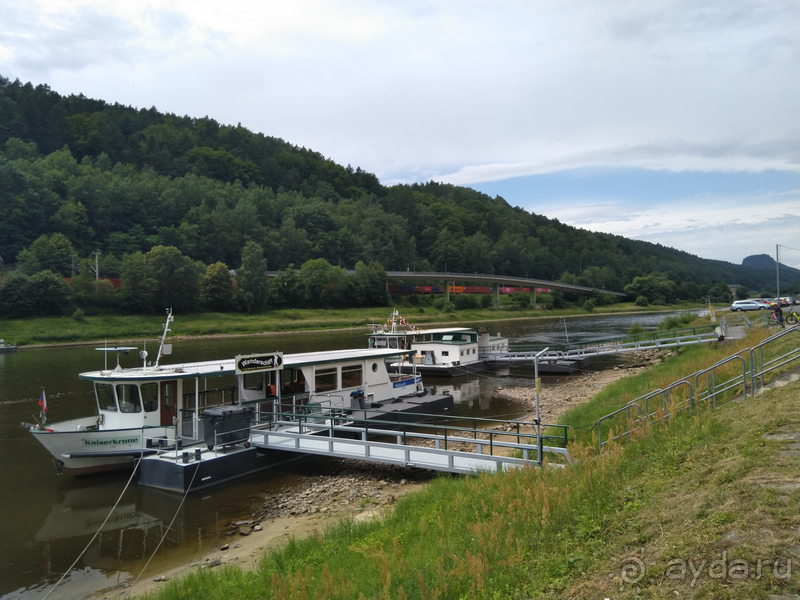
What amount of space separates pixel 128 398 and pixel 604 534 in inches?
646

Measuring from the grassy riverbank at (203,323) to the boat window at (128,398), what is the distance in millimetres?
58225

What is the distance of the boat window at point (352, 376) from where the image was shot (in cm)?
2423

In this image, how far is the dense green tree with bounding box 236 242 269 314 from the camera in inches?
3671

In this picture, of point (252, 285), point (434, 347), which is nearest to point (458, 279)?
point (252, 285)

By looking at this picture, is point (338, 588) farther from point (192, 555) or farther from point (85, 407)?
point (85, 407)

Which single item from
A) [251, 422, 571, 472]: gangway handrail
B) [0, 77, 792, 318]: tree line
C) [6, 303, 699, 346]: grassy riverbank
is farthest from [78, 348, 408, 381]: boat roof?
[0, 77, 792, 318]: tree line

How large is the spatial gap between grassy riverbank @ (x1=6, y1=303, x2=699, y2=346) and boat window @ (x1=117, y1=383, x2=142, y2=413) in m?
58.2

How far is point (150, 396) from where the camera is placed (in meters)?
18.9

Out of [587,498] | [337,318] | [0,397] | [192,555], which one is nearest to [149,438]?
[192,555]

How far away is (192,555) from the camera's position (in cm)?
1351

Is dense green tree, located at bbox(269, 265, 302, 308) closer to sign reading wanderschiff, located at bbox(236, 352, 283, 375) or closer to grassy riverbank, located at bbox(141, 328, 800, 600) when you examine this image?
sign reading wanderschiff, located at bbox(236, 352, 283, 375)

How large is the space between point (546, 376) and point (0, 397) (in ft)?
120

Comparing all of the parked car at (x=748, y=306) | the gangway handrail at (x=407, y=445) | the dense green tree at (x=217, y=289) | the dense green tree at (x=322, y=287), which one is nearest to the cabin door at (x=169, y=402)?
the gangway handrail at (x=407, y=445)

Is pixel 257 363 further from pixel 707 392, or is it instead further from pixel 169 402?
pixel 707 392
